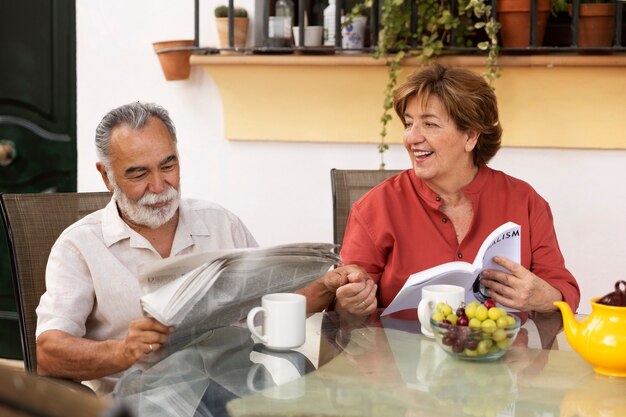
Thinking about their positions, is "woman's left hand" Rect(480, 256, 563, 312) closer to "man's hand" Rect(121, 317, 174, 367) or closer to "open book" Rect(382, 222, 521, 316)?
"open book" Rect(382, 222, 521, 316)

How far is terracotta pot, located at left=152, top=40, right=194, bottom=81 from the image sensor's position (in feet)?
10.5

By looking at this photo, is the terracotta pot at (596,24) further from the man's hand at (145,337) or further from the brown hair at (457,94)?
the man's hand at (145,337)

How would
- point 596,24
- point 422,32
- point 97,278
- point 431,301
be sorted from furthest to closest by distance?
point 422,32
point 596,24
point 97,278
point 431,301

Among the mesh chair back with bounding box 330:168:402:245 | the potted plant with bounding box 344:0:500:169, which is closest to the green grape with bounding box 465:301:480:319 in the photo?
the mesh chair back with bounding box 330:168:402:245

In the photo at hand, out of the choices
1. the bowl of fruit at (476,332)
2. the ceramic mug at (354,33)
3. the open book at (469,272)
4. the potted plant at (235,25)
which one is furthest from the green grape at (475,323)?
the potted plant at (235,25)

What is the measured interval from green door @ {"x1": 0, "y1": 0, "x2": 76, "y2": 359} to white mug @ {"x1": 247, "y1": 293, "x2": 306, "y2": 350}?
7.08ft

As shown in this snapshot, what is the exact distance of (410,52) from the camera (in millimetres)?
2977

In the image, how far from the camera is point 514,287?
6.30 ft

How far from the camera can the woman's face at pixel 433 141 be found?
2264 mm

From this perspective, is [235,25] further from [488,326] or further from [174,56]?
[488,326]

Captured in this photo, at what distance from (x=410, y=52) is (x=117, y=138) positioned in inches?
51.9

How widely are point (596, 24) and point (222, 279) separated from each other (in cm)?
186

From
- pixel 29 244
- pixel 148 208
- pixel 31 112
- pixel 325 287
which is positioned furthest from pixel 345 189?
pixel 31 112

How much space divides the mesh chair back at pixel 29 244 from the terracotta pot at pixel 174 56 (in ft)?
4.18
